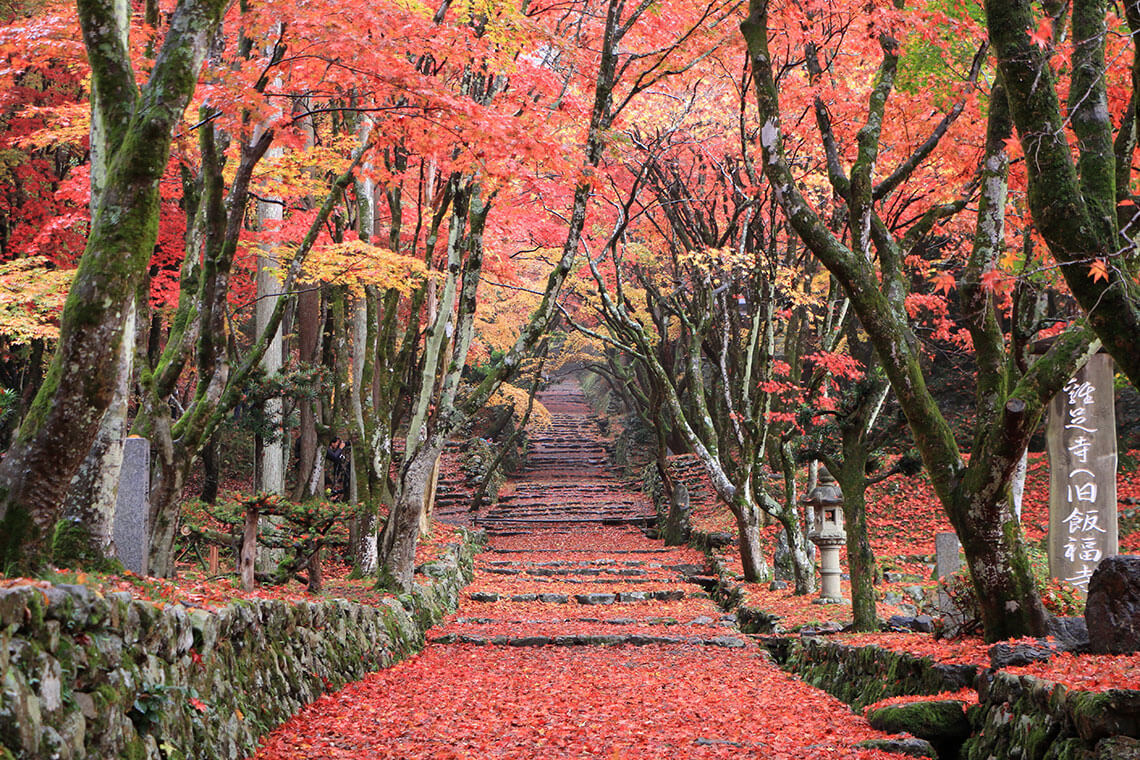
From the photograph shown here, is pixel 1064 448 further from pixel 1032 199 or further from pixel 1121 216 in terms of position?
pixel 1032 199

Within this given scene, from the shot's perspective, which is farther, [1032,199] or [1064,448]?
[1064,448]

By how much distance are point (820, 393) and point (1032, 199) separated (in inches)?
Result: 330

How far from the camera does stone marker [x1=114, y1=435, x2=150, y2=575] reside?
5.63 meters

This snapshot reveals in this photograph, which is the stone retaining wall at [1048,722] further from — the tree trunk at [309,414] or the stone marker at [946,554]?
the tree trunk at [309,414]

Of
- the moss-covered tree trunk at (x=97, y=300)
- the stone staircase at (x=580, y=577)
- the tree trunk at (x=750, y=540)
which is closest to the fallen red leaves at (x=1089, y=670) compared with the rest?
the moss-covered tree trunk at (x=97, y=300)

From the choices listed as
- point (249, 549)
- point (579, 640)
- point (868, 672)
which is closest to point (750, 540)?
point (579, 640)

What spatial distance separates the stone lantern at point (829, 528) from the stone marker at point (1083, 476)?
250 centimetres

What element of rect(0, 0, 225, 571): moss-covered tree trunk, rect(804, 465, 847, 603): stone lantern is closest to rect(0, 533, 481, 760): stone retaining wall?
rect(0, 0, 225, 571): moss-covered tree trunk

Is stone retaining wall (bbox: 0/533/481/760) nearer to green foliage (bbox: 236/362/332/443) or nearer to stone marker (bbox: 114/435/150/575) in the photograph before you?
stone marker (bbox: 114/435/150/575)

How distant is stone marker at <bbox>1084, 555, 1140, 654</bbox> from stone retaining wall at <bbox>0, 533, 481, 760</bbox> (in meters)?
4.76

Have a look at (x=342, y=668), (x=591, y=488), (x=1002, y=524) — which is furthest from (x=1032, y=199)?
(x=591, y=488)

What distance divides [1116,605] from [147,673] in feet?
16.1

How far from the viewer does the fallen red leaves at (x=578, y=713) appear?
212 inches

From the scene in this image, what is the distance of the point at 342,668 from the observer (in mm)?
7598
